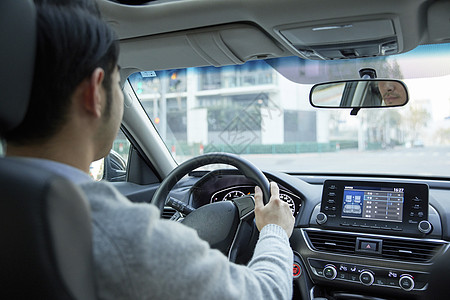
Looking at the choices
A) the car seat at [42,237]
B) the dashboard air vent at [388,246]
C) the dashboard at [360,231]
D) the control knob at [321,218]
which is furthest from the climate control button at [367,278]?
the car seat at [42,237]

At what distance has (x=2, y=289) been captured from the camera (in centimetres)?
86

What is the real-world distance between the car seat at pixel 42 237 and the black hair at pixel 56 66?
0.38 feet

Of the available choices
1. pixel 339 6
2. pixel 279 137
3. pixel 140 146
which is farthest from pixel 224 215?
pixel 279 137

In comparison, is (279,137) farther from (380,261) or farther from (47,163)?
(47,163)

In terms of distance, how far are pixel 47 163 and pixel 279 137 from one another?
6651mm

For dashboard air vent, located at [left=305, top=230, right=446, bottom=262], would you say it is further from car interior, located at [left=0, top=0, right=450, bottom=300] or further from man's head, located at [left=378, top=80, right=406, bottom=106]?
man's head, located at [left=378, top=80, right=406, bottom=106]

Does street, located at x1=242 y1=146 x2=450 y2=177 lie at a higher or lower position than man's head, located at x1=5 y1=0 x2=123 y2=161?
lower

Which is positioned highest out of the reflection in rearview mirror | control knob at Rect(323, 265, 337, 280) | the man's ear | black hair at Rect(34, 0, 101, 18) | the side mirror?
black hair at Rect(34, 0, 101, 18)

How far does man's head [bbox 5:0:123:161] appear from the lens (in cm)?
93

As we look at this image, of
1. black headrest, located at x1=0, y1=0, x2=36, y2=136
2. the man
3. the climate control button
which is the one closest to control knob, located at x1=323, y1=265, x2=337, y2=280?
the climate control button

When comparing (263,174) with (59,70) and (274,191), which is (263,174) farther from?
(59,70)

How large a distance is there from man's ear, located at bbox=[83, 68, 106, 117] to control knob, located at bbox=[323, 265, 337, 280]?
196 cm

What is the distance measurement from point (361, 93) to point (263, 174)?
1136 millimetres

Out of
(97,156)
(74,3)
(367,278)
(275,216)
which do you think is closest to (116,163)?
(367,278)
